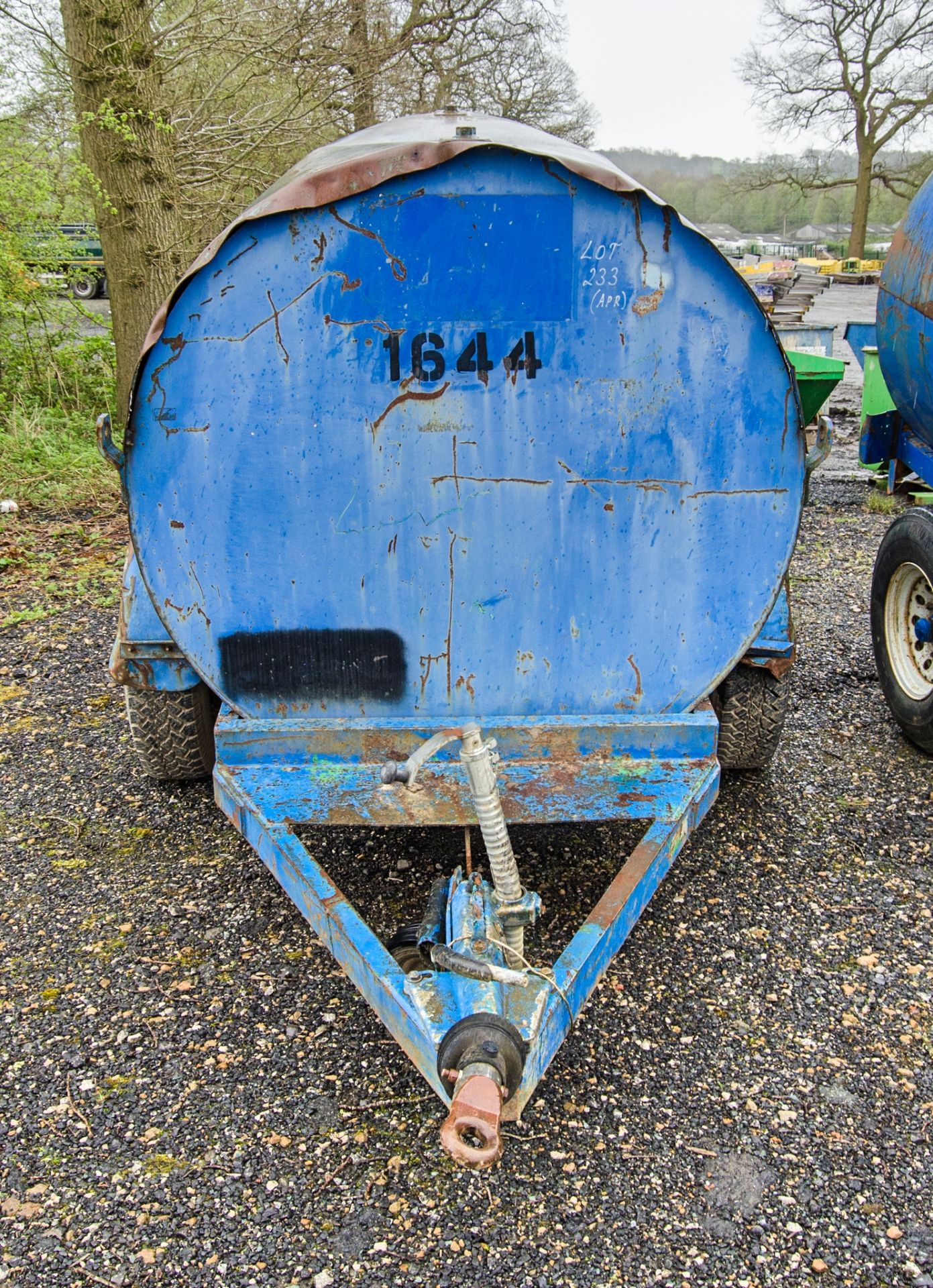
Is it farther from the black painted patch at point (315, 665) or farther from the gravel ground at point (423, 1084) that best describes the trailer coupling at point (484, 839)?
the gravel ground at point (423, 1084)

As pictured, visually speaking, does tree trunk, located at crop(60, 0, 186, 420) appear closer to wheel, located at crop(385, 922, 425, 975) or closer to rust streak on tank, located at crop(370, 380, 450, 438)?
rust streak on tank, located at crop(370, 380, 450, 438)

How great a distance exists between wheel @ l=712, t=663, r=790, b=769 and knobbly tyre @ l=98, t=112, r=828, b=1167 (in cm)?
41

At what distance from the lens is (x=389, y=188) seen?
103 inches

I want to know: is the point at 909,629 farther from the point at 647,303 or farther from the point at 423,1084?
the point at 423,1084

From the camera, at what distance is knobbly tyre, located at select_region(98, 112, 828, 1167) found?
8.71 feet

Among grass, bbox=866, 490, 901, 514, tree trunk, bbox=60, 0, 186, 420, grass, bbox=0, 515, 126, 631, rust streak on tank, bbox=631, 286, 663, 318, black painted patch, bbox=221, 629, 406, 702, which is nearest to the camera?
rust streak on tank, bbox=631, 286, 663, 318

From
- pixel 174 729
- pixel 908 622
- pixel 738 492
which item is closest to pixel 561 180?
pixel 738 492

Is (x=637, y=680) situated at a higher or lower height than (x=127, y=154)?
lower

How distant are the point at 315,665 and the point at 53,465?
23.5ft

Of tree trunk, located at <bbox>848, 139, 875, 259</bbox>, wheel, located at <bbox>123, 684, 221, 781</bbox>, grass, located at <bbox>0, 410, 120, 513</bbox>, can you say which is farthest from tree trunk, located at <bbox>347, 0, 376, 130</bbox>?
Answer: tree trunk, located at <bbox>848, 139, 875, 259</bbox>

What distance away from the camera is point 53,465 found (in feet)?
30.3

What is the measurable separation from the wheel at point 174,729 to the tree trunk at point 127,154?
5852 millimetres

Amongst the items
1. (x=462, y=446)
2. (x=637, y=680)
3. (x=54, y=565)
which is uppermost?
(x=462, y=446)

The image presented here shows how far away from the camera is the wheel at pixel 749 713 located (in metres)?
3.53
